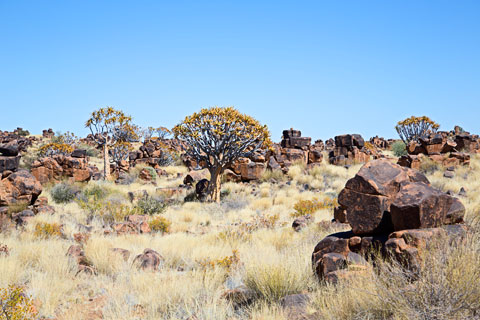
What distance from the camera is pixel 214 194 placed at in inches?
757

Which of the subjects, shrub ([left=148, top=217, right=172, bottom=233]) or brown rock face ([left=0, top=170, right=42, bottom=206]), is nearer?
shrub ([left=148, top=217, right=172, bottom=233])

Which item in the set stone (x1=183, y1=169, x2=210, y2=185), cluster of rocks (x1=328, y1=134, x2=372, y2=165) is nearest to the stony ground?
stone (x1=183, y1=169, x2=210, y2=185)

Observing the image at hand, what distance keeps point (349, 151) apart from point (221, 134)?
56.1 feet

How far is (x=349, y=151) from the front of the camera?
32531 mm

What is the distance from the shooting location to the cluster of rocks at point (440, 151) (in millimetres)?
24000

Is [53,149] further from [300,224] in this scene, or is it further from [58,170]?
[300,224]

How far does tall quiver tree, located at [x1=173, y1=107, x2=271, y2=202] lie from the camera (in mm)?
19031

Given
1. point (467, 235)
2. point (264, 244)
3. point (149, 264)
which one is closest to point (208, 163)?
point (264, 244)

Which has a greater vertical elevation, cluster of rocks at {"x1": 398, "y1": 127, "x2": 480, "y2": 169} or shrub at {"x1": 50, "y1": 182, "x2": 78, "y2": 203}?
cluster of rocks at {"x1": 398, "y1": 127, "x2": 480, "y2": 169}

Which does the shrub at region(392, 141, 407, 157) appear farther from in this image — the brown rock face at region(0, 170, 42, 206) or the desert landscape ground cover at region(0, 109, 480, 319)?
the brown rock face at region(0, 170, 42, 206)

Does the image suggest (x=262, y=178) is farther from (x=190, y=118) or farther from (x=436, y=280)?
(x=436, y=280)

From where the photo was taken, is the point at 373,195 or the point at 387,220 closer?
the point at 387,220

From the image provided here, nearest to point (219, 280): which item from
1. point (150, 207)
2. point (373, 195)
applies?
point (373, 195)

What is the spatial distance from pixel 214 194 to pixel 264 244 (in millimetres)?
10015
